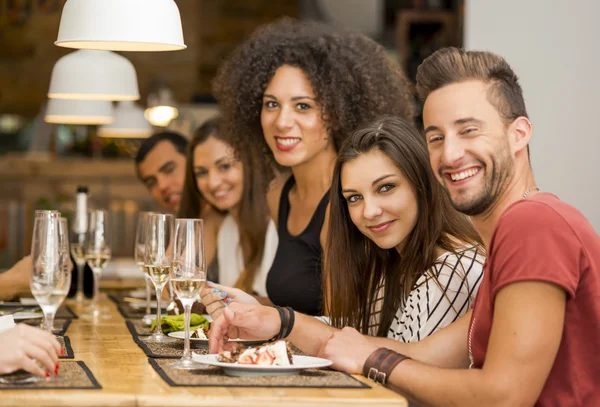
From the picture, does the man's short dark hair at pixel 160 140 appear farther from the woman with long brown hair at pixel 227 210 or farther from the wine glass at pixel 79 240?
the wine glass at pixel 79 240

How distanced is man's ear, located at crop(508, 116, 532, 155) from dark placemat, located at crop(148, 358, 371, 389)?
566 mm

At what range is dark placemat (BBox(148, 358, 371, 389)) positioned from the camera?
5.26 feet

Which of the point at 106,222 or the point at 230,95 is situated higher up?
the point at 230,95

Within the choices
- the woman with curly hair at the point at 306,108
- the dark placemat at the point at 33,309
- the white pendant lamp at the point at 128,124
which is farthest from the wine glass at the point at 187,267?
the white pendant lamp at the point at 128,124

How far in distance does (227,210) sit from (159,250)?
181cm

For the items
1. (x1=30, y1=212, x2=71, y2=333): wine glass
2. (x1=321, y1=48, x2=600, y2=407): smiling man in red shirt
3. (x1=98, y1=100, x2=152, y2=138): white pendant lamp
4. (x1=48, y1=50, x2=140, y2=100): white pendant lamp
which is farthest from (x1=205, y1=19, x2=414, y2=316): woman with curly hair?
(x1=98, y1=100, x2=152, y2=138): white pendant lamp

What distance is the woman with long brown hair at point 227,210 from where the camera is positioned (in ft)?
11.5

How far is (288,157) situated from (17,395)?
1.67 m

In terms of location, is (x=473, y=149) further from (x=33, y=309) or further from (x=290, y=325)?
(x=33, y=309)

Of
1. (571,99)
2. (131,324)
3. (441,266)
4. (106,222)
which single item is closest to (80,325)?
(131,324)

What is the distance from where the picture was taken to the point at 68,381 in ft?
5.24

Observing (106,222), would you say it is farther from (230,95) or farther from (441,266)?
(441,266)

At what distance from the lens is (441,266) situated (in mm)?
2123

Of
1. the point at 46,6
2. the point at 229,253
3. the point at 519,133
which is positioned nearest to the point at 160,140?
the point at 229,253
